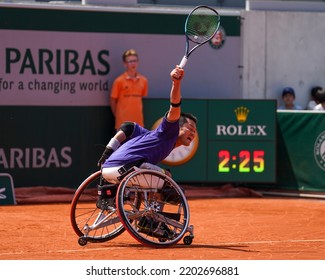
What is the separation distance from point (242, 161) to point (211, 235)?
4942mm

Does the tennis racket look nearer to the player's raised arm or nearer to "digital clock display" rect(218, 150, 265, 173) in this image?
the player's raised arm

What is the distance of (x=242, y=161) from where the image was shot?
1533cm

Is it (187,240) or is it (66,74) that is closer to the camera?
(187,240)

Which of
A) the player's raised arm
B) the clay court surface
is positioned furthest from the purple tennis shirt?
the clay court surface

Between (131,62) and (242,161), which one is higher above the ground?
(131,62)

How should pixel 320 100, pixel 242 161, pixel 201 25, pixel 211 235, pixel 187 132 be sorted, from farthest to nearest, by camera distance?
pixel 320 100, pixel 242 161, pixel 211 235, pixel 201 25, pixel 187 132

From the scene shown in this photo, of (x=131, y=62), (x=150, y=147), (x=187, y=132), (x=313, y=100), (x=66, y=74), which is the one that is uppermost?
(x=131, y=62)

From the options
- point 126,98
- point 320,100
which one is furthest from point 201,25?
point 320,100

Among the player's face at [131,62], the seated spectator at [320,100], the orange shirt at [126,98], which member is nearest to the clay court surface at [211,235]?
the orange shirt at [126,98]

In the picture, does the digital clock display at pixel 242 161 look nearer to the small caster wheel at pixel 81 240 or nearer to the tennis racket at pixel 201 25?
the tennis racket at pixel 201 25

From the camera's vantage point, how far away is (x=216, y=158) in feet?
50.1

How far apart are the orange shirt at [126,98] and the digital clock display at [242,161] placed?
132 cm

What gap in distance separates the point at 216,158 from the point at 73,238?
5.55 meters

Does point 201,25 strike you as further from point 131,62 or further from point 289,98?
point 289,98
